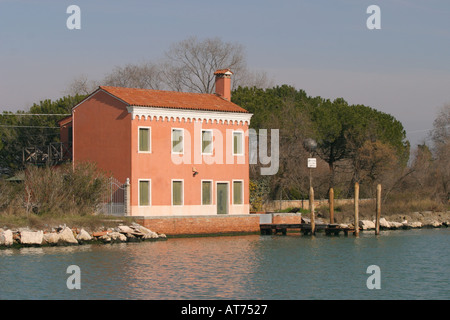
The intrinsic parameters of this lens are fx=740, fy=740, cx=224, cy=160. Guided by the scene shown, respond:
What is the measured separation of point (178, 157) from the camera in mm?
36781

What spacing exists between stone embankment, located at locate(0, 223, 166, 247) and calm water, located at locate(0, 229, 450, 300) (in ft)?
1.86

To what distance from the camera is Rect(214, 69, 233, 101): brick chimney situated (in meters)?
41.4

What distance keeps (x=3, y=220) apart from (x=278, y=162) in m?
21.0

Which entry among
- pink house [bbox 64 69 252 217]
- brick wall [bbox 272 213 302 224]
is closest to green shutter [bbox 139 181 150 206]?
pink house [bbox 64 69 252 217]

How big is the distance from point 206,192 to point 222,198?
1.06 m

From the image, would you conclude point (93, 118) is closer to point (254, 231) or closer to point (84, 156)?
point (84, 156)

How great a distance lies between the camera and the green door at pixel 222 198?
3819cm

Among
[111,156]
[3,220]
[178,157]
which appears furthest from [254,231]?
[3,220]

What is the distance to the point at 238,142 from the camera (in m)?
39.0

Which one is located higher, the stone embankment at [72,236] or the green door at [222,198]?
the green door at [222,198]

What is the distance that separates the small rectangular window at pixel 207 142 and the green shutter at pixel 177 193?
2.13 metres

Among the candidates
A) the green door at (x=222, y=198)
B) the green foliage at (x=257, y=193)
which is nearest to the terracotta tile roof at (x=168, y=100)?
the green door at (x=222, y=198)

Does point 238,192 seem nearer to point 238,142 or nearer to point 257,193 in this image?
point 238,142

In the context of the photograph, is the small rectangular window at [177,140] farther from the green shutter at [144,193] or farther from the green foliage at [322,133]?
the green foliage at [322,133]
